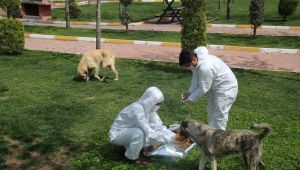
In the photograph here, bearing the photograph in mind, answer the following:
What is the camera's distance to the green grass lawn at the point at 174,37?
59.3 ft

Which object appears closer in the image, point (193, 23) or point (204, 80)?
point (204, 80)

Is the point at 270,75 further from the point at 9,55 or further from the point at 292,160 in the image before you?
the point at 9,55

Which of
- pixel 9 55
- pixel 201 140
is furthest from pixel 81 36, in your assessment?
pixel 201 140

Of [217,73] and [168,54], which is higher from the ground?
[217,73]

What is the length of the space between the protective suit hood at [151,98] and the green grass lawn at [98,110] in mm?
1027

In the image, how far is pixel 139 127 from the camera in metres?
6.78

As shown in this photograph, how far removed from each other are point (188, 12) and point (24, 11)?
1825cm

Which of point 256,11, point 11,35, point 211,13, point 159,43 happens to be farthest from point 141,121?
point 211,13

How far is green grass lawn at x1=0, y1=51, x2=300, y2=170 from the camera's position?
7.33m

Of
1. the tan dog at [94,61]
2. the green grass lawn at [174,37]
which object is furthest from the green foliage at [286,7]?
the tan dog at [94,61]

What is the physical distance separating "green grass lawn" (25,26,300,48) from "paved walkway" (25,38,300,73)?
5.60 ft

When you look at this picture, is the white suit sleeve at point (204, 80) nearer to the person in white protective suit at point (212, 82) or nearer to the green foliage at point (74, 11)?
the person in white protective suit at point (212, 82)

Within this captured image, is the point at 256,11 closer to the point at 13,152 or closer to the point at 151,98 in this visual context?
the point at 151,98

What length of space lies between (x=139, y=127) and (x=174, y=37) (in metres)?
13.5
